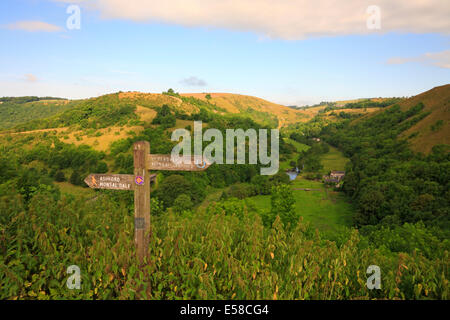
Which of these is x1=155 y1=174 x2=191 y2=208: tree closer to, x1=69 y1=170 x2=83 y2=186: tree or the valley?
the valley

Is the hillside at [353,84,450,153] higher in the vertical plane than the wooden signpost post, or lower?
higher

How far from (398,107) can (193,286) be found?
136 m

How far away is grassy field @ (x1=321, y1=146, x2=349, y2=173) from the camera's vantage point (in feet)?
348

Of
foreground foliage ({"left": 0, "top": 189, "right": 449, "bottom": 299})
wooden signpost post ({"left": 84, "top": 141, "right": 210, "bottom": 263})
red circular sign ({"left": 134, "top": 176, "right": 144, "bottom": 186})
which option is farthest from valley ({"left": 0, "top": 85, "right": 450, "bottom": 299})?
red circular sign ({"left": 134, "top": 176, "right": 144, "bottom": 186})

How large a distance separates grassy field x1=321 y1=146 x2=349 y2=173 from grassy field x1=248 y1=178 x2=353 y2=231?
23.6 m

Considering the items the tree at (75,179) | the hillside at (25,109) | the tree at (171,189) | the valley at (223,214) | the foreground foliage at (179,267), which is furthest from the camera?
the hillside at (25,109)

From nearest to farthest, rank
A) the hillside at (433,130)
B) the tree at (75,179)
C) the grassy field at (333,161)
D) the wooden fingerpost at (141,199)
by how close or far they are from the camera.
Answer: the wooden fingerpost at (141,199) < the hillside at (433,130) < the tree at (75,179) < the grassy field at (333,161)

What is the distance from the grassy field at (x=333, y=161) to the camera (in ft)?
348

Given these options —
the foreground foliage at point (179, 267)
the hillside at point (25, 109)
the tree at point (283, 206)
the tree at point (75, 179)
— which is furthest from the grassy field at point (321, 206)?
the hillside at point (25, 109)

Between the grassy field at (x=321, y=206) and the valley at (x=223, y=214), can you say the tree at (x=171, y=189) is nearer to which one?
the valley at (x=223, y=214)

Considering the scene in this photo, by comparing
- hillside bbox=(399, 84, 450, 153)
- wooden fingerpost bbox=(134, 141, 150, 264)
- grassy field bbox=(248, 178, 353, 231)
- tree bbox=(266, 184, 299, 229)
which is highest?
hillside bbox=(399, 84, 450, 153)

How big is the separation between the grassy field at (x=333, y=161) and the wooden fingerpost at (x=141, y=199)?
338 feet

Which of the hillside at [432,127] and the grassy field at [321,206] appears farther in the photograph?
the hillside at [432,127]

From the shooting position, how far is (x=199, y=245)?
5.69 metres
